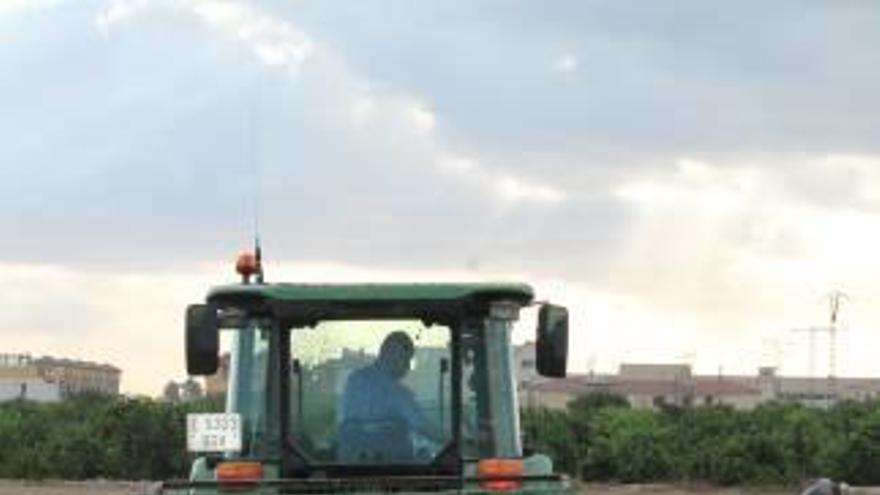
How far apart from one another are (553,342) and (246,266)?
1.72 m

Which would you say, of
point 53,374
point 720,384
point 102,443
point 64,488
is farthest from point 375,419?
point 720,384

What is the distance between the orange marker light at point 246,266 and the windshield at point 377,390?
72cm

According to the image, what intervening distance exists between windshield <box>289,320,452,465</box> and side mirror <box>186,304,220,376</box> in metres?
0.49

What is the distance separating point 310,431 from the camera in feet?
28.6

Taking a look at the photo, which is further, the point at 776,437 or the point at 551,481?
the point at 776,437

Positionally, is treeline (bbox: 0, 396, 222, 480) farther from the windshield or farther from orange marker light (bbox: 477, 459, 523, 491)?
orange marker light (bbox: 477, 459, 523, 491)

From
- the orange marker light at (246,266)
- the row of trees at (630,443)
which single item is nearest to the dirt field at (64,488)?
the row of trees at (630,443)

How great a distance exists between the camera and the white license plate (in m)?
8.41

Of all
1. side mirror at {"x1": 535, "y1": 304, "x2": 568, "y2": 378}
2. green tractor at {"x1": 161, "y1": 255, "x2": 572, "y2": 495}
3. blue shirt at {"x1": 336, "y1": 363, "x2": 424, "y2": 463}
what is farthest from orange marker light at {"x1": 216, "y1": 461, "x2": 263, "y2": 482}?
side mirror at {"x1": 535, "y1": 304, "x2": 568, "y2": 378}

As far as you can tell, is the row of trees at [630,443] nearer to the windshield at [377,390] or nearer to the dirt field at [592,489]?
the dirt field at [592,489]

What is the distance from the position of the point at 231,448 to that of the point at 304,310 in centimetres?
74

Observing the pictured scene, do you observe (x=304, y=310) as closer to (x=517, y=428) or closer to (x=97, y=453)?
(x=517, y=428)

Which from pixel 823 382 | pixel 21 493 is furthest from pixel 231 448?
pixel 823 382

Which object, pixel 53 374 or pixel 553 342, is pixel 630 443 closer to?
pixel 553 342
